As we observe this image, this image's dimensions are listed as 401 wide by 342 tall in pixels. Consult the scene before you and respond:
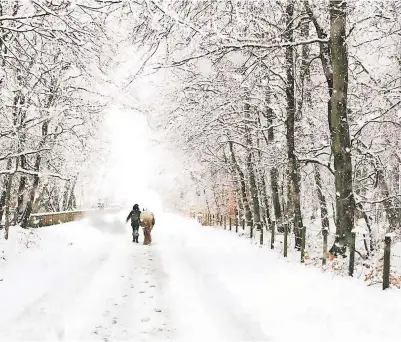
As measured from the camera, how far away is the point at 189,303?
299 inches

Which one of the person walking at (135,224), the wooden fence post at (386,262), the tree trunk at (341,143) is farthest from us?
the person walking at (135,224)

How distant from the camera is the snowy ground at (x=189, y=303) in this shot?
591 centimetres

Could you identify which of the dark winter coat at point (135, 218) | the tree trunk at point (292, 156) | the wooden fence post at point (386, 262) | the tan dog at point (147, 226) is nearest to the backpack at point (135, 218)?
the dark winter coat at point (135, 218)

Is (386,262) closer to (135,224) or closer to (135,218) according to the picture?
(135,224)

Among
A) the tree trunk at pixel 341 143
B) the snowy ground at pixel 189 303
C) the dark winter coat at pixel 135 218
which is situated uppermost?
the tree trunk at pixel 341 143

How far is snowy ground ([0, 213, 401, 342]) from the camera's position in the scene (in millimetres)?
5910

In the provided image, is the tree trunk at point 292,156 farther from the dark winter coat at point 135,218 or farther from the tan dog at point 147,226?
the dark winter coat at point 135,218

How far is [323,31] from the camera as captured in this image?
1215 centimetres

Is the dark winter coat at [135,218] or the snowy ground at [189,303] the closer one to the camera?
Result: the snowy ground at [189,303]

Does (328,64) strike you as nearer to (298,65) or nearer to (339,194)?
(298,65)

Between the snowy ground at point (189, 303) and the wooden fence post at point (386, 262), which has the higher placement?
the wooden fence post at point (386, 262)

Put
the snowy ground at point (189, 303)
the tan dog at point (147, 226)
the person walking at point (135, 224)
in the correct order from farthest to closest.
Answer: the person walking at point (135, 224), the tan dog at point (147, 226), the snowy ground at point (189, 303)

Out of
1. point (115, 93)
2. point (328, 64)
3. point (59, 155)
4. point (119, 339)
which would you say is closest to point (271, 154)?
point (328, 64)

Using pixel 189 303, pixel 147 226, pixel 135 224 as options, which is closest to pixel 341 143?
pixel 189 303
